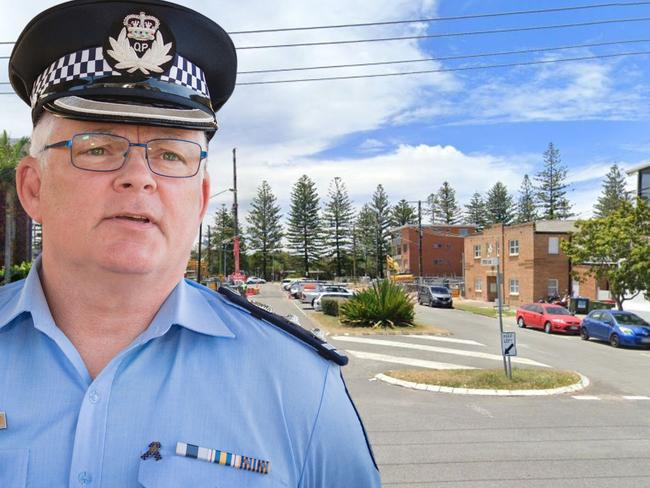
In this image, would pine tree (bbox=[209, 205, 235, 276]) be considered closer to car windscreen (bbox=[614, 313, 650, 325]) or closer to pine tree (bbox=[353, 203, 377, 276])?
pine tree (bbox=[353, 203, 377, 276])

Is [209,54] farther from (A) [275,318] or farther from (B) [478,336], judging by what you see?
(B) [478,336]

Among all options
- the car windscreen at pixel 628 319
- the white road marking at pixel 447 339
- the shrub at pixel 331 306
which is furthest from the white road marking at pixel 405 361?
→ the shrub at pixel 331 306

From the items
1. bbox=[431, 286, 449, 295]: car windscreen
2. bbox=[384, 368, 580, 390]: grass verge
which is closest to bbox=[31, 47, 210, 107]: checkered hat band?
bbox=[384, 368, 580, 390]: grass verge

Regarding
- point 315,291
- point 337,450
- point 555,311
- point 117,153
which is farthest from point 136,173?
point 315,291

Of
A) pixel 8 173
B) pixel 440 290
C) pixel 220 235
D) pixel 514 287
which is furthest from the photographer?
pixel 220 235

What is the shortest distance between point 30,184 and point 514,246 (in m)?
45.9

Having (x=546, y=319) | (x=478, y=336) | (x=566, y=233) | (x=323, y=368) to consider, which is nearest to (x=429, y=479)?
(x=323, y=368)

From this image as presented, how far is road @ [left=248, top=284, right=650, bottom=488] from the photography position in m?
6.81

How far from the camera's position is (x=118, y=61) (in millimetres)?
1639

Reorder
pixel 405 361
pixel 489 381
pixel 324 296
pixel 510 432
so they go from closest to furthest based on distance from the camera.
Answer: pixel 510 432
pixel 489 381
pixel 405 361
pixel 324 296

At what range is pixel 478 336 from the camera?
22.7 meters

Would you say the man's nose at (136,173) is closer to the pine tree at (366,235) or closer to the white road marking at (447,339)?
the white road marking at (447,339)

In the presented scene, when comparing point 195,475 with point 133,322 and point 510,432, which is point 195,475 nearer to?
point 133,322

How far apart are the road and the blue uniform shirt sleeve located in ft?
17.1
